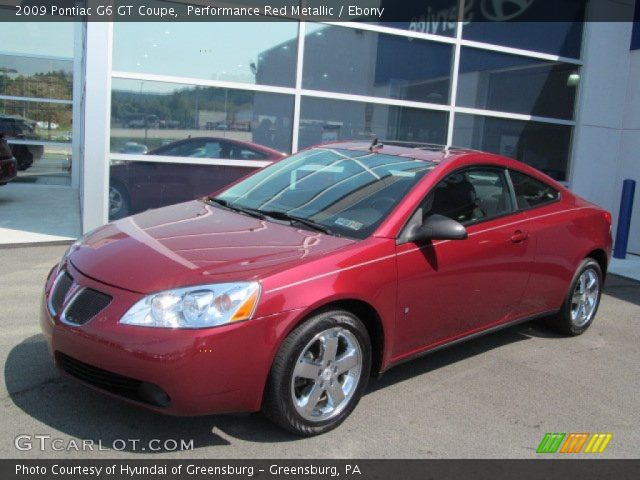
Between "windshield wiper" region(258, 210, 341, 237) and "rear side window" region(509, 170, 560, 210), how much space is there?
5.62 feet

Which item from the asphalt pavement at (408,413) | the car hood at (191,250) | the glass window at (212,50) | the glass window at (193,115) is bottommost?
the asphalt pavement at (408,413)

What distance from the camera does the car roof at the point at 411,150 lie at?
4.45 metres

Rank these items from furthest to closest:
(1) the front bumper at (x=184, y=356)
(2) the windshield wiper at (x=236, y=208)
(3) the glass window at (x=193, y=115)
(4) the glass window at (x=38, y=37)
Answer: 1. (4) the glass window at (x=38, y=37)
2. (3) the glass window at (x=193, y=115)
3. (2) the windshield wiper at (x=236, y=208)
4. (1) the front bumper at (x=184, y=356)

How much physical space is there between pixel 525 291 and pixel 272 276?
91.1 inches

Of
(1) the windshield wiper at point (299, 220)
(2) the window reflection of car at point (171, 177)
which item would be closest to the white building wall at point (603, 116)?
(2) the window reflection of car at point (171, 177)

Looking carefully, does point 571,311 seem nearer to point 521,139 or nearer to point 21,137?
point 521,139

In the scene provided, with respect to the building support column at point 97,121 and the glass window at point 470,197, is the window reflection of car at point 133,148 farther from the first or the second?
the glass window at point 470,197

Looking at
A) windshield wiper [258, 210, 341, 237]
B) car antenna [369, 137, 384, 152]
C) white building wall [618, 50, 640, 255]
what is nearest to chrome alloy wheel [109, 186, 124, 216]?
car antenna [369, 137, 384, 152]

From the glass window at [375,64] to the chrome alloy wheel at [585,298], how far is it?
468 cm

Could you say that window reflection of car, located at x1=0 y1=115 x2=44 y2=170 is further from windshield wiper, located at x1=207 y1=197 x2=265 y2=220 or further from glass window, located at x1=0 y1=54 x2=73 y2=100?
Result: windshield wiper, located at x1=207 y1=197 x2=265 y2=220

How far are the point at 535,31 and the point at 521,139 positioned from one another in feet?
5.83

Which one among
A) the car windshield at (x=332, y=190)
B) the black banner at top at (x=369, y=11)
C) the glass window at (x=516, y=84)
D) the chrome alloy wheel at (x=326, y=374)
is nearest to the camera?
the chrome alloy wheel at (x=326, y=374)

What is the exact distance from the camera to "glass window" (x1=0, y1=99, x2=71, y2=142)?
15.3m

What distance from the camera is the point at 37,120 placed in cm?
1561
